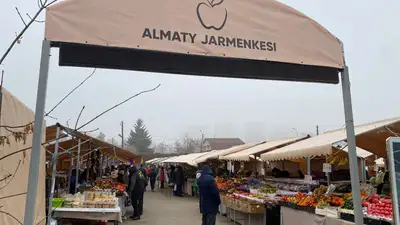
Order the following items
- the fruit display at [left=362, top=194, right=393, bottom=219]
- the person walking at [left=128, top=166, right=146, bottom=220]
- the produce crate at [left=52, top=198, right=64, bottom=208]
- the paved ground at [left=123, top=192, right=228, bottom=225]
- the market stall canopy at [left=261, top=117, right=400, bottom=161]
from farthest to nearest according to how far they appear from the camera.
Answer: the person walking at [left=128, top=166, right=146, bottom=220] → the paved ground at [left=123, top=192, right=228, bottom=225] → the produce crate at [left=52, top=198, right=64, bottom=208] → the market stall canopy at [left=261, top=117, right=400, bottom=161] → the fruit display at [left=362, top=194, right=393, bottom=219]

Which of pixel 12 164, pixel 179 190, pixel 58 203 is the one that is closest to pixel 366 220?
pixel 12 164

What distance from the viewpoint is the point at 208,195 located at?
852 centimetres

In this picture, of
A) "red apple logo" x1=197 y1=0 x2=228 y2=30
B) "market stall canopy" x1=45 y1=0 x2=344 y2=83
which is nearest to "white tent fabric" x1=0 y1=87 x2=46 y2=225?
"market stall canopy" x1=45 y1=0 x2=344 y2=83

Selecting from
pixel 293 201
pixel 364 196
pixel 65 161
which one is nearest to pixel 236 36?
pixel 364 196

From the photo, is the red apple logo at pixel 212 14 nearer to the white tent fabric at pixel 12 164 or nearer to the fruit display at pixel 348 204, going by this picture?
the white tent fabric at pixel 12 164

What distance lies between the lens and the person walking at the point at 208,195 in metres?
8.43

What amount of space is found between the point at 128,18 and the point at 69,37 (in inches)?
19.1

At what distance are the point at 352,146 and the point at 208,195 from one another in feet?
17.9

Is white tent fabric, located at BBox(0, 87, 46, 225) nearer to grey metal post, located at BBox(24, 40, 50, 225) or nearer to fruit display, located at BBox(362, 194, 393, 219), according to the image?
grey metal post, located at BBox(24, 40, 50, 225)

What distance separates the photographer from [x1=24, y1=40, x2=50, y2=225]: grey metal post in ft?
8.61

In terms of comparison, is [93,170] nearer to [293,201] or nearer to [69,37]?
[293,201]

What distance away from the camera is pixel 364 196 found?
7012mm

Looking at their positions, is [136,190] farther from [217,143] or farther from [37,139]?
[217,143]

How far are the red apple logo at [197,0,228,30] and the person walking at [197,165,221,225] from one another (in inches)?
225
